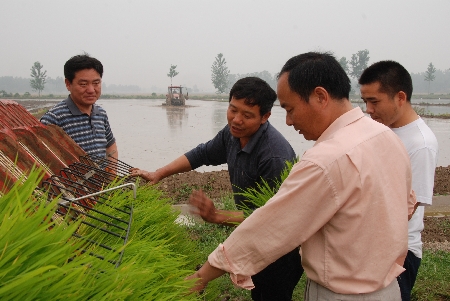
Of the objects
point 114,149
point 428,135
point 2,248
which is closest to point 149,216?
point 2,248

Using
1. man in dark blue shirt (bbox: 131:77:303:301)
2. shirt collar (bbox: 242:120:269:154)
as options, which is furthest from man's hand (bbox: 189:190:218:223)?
shirt collar (bbox: 242:120:269:154)

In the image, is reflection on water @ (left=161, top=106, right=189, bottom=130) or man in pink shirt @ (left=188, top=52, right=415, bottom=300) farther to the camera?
reflection on water @ (left=161, top=106, right=189, bottom=130)

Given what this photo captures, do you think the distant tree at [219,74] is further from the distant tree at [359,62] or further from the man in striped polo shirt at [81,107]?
the man in striped polo shirt at [81,107]

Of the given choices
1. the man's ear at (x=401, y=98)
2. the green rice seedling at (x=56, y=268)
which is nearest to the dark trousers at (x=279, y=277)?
the green rice seedling at (x=56, y=268)

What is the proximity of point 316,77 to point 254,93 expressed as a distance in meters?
1.08

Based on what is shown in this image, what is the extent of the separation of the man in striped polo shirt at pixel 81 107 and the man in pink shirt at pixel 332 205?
203 cm

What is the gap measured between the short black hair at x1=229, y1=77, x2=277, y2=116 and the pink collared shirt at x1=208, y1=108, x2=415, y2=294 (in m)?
1.09

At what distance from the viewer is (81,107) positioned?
331cm

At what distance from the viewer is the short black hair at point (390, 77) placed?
246cm

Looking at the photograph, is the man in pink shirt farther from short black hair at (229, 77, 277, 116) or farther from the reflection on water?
the reflection on water

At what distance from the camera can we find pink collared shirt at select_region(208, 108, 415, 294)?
4.37 feet

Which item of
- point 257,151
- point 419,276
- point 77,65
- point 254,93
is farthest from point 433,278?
point 77,65

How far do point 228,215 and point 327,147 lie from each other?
980 mm

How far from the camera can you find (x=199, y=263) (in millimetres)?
2545
